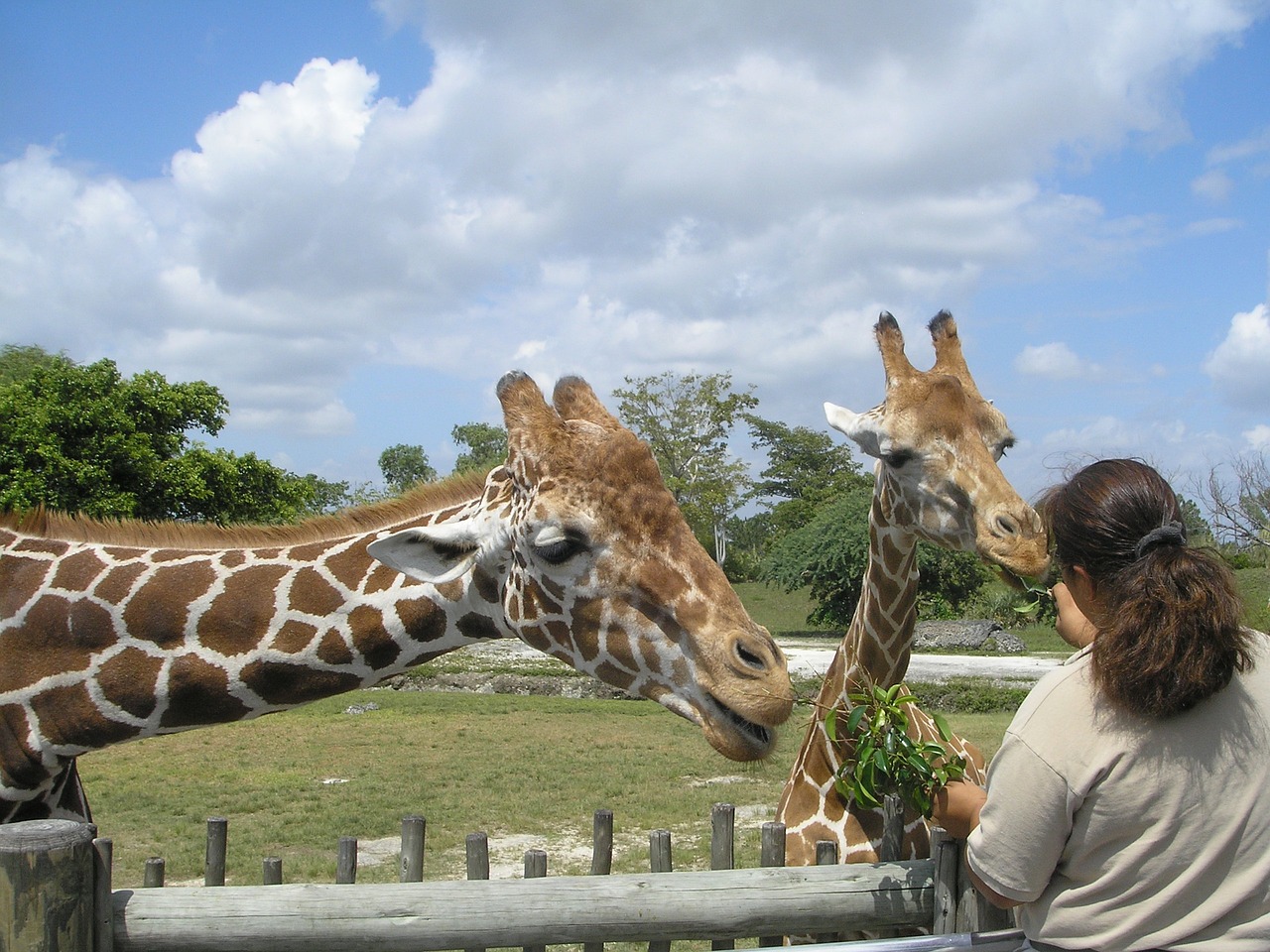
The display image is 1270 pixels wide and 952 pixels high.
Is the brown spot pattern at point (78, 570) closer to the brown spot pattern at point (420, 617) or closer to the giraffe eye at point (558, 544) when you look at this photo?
the brown spot pattern at point (420, 617)

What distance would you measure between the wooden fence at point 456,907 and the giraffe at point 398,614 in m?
0.46

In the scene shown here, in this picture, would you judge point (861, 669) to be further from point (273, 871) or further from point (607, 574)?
point (273, 871)

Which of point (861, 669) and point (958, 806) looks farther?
point (861, 669)

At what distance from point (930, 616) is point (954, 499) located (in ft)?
106

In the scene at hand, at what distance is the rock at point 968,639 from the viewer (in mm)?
27370

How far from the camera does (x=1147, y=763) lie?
2025 millimetres

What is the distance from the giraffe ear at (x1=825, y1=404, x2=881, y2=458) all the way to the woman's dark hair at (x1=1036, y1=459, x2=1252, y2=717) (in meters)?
2.28

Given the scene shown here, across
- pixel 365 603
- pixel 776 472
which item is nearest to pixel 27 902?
pixel 365 603

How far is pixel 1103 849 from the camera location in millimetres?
2117

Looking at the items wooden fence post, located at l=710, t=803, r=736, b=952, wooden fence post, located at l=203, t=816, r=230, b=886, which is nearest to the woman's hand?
wooden fence post, located at l=710, t=803, r=736, b=952

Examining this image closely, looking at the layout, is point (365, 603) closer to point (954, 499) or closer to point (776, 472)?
point (954, 499)

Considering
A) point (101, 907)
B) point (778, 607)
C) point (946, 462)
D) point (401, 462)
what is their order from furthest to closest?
point (401, 462)
point (778, 607)
point (946, 462)
point (101, 907)

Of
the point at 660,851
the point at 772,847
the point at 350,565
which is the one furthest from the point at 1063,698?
the point at 350,565

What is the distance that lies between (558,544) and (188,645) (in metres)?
1.36
